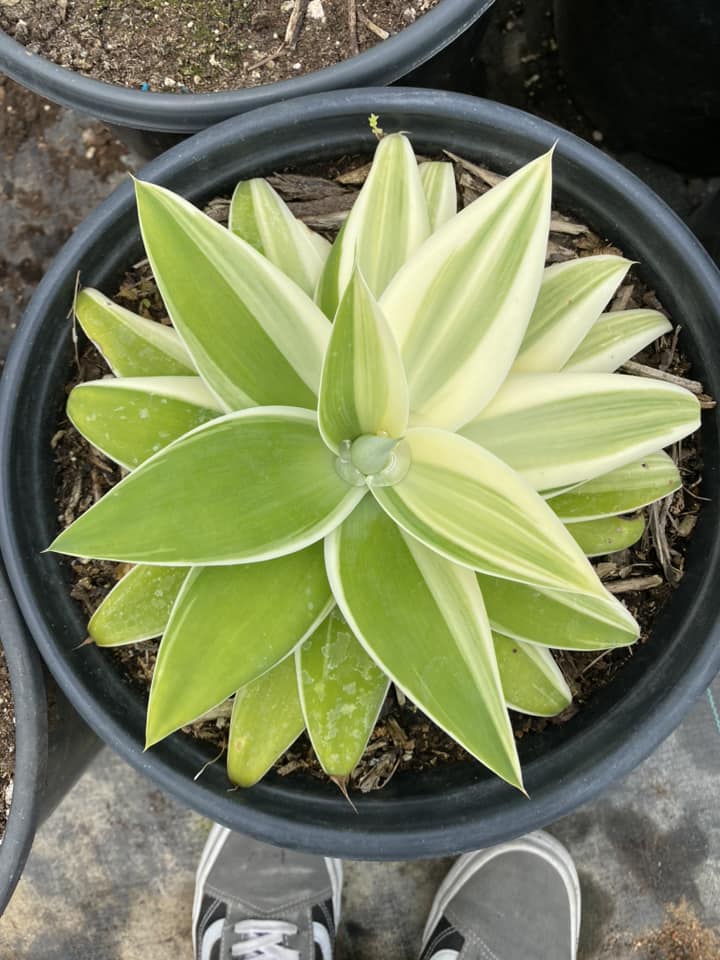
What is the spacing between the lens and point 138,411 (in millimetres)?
705

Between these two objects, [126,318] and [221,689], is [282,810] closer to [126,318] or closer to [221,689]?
[221,689]

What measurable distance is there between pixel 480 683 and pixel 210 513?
0.23 meters

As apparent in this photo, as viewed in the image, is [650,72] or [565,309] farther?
[650,72]

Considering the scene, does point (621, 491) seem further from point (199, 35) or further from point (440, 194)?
point (199, 35)

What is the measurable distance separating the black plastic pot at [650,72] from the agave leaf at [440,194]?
55 centimetres

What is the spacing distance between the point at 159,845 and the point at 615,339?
1.20 m

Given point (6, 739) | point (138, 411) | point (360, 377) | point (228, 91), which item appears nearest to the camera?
point (360, 377)

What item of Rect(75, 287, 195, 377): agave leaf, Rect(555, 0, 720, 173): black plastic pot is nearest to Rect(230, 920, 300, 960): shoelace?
Rect(75, 287, 195, 377): agave leaf

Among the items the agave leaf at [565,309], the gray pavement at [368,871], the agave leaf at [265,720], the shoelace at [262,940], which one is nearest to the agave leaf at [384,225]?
the agave leaf at [565,309]

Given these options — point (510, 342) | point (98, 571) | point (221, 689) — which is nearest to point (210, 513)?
point (221, 689)

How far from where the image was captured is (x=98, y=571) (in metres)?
0.90

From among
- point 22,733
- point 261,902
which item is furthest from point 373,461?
point 261,902

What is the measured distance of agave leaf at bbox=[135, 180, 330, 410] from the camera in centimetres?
60

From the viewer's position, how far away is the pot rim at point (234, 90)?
842mm
